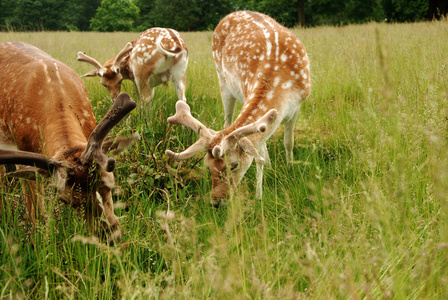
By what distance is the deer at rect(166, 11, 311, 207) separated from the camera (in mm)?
3080

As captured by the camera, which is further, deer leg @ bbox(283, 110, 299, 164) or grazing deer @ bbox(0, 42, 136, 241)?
deer leg @ bbox(283, 110, 299, 164)

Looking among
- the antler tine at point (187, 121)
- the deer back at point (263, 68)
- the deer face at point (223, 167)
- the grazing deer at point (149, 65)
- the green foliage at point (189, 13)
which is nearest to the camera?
the deer face at point (223, 167)

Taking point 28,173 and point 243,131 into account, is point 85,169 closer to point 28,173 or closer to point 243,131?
point 28,173

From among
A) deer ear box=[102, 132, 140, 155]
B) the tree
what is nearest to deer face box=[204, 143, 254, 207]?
deer ear box=[102, 132, 140, 155]

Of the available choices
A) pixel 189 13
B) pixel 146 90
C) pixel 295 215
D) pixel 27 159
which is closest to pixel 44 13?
pixel 189 13

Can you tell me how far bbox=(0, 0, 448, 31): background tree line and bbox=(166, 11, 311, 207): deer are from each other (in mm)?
27266

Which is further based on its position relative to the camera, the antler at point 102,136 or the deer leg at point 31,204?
the deer leg at point 31,204

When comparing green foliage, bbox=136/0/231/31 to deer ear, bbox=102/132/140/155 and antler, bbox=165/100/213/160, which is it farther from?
deer ear, bbox=102/132/140/155

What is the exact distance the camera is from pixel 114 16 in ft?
148

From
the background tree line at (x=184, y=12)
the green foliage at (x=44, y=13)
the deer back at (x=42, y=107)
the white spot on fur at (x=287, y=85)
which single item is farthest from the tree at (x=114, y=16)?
the white spot on fur at (x=287, y=85)

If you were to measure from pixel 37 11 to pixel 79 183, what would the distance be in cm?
4967

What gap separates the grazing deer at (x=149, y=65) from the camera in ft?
19.6

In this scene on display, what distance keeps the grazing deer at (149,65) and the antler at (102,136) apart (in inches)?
137

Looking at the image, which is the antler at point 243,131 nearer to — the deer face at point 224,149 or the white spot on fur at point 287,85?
the deer face at point 224,149
